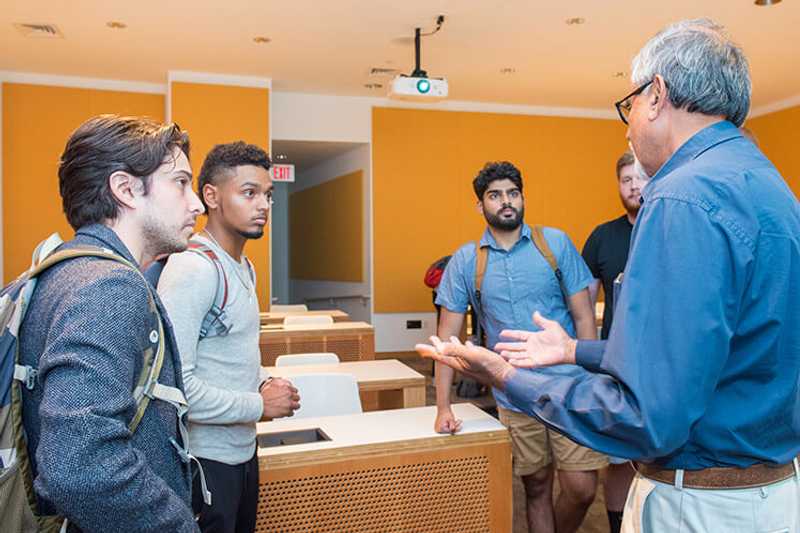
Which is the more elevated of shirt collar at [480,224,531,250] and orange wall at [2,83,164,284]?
orange wall at [2,83,164,284]

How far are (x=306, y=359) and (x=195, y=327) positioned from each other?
1.93m

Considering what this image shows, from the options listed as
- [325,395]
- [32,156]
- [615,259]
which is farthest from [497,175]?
[32,156]

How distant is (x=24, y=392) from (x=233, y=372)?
0.74 meters

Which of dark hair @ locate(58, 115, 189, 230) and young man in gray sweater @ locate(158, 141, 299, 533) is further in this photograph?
young man in gray sweater @ locate(158, 141, 299, 533)

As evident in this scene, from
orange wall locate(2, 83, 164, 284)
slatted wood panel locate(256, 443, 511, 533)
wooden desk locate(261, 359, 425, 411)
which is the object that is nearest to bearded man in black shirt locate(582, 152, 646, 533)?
slatted wood panel locate(256, 443, 511, 533)

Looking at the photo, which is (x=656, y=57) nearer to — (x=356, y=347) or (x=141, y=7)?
(x=356, y=347)

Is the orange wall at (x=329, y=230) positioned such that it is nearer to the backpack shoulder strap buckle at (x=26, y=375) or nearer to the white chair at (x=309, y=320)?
the white chair at (x=309, y=320)

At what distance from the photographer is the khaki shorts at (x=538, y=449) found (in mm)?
2617

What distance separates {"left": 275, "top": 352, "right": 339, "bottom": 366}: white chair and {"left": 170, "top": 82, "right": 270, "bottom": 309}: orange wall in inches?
173

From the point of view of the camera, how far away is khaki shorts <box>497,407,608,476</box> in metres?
2.62

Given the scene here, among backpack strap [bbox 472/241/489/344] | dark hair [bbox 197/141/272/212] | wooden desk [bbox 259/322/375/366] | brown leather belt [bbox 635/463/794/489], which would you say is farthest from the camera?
wooden desk [bbox 259/322/375/366]

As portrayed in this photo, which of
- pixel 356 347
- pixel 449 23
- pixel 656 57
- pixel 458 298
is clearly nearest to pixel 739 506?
pixel 656 57

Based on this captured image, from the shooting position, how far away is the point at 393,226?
905 cm

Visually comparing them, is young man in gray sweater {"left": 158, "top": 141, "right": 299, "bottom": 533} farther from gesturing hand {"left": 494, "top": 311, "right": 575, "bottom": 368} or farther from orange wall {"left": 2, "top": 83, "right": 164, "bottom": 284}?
orange wall {"left": 2, "top": 83, "right": 164, "bottom": 284}
